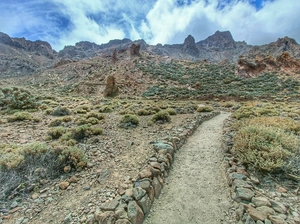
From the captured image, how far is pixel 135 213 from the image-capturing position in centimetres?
280

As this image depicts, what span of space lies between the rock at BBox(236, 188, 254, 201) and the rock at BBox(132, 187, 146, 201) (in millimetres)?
2015

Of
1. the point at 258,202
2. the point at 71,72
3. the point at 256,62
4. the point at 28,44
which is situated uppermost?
the point at 28,44

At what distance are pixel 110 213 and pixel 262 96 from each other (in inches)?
1091

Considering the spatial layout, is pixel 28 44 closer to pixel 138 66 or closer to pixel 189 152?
pixel 138 66

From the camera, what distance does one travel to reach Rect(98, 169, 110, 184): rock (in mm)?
3951

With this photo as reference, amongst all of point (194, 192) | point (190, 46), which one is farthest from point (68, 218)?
point (190, 46)

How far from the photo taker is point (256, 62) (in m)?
37.6

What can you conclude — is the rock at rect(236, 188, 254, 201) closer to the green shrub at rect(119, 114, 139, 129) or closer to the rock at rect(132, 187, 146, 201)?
the rock at rect(132, 187, 146, 201)

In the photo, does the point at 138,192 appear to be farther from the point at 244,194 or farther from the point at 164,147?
the point at 164,147

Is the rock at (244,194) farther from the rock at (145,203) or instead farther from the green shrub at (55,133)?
the green shrub at (55,133)

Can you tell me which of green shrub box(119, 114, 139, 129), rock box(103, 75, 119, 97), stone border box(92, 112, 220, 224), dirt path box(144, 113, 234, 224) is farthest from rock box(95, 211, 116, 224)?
rock box(103, 75, 119, 97)

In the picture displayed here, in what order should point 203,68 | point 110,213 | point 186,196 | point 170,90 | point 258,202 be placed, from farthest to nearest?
point 203,68, point 170,90, point 186,196, point 258,202, point 110,213

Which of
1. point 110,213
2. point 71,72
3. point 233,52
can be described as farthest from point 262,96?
point 233,52

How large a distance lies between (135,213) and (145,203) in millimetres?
399
